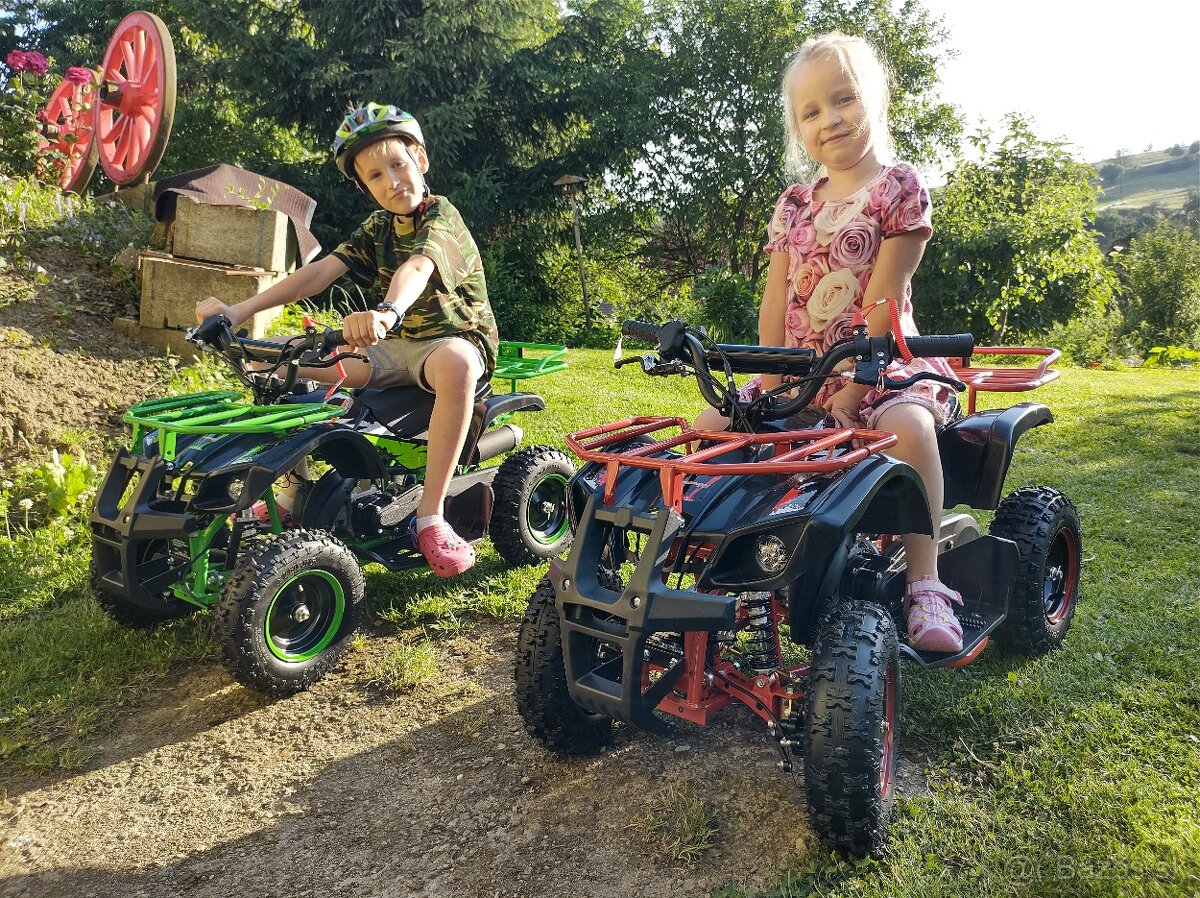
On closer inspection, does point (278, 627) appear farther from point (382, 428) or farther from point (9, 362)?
point (9, 362)

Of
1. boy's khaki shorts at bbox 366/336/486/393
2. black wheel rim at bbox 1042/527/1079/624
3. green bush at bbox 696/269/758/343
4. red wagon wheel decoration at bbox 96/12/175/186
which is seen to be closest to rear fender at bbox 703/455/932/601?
black wheel rim at bbox 1042/527/1079/624

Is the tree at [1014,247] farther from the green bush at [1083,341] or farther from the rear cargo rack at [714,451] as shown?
the rear cargo rack at [714,451]

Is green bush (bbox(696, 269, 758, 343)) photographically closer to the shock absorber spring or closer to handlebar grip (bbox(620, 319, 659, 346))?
handlebar grip (bbox(620, 319, 659, 346))

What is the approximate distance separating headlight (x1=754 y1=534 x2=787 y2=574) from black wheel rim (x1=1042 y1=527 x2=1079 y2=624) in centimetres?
156

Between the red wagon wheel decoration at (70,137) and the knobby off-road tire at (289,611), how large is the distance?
563 cm

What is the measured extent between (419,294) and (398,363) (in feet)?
1.36

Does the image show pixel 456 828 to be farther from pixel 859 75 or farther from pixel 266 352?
pixel 859 75

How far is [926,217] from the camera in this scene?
98.3 inches

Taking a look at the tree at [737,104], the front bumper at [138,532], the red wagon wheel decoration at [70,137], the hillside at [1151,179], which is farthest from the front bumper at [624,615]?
the hillside at [1151,179]

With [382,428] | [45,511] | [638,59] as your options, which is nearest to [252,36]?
[638,59]

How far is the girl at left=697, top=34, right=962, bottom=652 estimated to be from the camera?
92.8 inches

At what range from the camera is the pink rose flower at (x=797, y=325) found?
2.68 meters

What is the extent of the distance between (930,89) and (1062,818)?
60.2 feet

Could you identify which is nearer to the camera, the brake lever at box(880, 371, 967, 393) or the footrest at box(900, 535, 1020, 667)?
the brake lever at box(880, 371, 967, 393)
